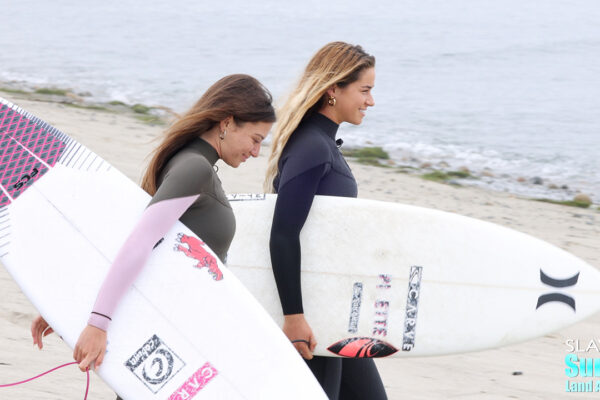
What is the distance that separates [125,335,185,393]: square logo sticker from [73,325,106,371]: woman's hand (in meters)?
0.24

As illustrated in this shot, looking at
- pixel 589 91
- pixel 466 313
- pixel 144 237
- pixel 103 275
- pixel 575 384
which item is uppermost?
pixel 589 91

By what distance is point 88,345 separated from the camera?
6.61ft

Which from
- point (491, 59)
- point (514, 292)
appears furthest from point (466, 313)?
point (491, 59)

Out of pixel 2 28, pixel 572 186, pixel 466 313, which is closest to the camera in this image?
pixel 466 313

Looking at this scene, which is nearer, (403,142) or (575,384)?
(575,384)

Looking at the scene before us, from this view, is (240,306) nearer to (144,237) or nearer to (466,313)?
(144,237)

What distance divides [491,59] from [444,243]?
18.0 m

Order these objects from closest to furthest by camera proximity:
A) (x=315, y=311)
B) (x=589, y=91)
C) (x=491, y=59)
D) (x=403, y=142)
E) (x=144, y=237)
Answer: (x=144, y=237) < (x=315, y=311) < (x=403, y=142) < (x=589, y=91) < (x=491, y=59)

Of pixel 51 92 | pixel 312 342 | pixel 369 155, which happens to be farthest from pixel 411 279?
pixel 51 92

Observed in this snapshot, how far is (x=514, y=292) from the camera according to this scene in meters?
3.22

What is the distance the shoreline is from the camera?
941 centimetres

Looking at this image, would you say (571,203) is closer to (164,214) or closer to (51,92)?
(164,214)

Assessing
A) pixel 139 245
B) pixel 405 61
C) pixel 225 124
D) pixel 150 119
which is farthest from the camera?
pixel 405 61

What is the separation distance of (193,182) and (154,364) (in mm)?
621
